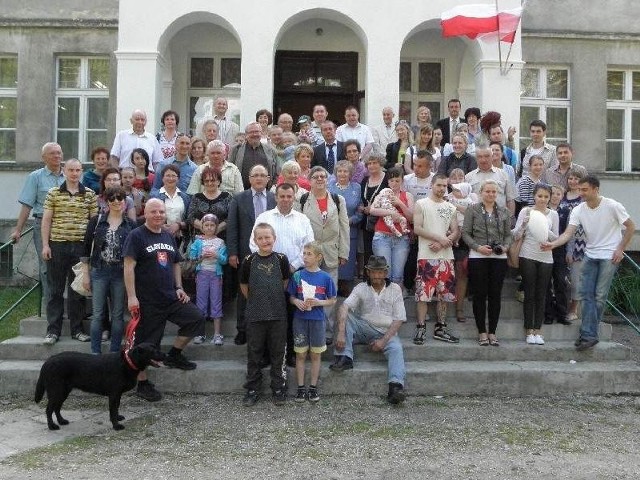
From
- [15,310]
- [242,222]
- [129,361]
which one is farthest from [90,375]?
[15,310]

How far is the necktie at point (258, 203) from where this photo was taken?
7.20 metres

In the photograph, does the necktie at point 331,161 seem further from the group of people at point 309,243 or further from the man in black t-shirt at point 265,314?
the man in black t-shirt at point 265,314

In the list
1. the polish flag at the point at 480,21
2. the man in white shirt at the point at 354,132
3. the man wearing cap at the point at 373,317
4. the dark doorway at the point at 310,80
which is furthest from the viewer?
the dark doorway at the point at 310,80

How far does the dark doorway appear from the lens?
13422 mm

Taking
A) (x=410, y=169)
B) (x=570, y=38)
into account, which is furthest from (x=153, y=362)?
(x=570, y=38)

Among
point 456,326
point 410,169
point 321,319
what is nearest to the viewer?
point 321,319

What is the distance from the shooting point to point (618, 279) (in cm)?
1112

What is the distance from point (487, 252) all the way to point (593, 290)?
124 centimetres

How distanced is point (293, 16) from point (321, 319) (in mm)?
6657

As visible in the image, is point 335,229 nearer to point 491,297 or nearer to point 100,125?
point 491,297

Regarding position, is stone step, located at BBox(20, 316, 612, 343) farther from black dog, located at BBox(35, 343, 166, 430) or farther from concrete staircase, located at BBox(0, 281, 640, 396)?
black dog, located at BBox(35, 343, 166, 430)

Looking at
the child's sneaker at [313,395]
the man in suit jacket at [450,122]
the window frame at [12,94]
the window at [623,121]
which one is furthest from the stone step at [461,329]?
the window at [623,121]

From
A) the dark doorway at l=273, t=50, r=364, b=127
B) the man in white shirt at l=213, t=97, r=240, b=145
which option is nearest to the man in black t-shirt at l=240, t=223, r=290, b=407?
the man in white shirt at l=213, t=97, r=240, b=145

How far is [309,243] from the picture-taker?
6578mm
